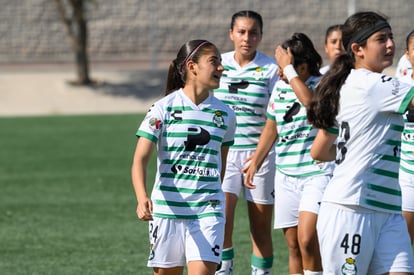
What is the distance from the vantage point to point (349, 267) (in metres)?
5.50

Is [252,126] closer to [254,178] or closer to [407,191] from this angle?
[254,178]

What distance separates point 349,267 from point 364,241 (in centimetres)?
18

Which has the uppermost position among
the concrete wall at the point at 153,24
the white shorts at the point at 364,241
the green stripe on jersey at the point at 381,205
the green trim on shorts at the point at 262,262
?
the concrete wall at the point at 153,24

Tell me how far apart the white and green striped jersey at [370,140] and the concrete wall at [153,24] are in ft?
97.3

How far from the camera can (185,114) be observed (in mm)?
6457

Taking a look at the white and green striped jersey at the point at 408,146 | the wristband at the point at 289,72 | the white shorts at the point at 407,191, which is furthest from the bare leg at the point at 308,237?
the wristband at the point at 289,72

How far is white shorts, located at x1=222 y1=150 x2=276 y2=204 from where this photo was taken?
27.7 feet

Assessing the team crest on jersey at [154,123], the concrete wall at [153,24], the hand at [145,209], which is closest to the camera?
the hand at [145,209]

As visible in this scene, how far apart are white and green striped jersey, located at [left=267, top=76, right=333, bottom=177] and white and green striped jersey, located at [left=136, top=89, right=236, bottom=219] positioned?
1.38 m

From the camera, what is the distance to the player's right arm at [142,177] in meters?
6.01

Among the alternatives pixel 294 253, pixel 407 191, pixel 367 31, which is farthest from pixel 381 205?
pixel 294 253

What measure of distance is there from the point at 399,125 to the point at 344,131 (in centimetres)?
30

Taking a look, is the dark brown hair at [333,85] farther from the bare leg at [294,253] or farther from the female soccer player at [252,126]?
the female soccer player at [252,126]

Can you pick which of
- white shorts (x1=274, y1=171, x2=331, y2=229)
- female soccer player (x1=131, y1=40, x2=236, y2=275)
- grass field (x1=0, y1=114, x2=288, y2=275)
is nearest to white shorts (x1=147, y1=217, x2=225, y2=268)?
female soccer player (x1=131, y1=40, x2=236, y2=275)
